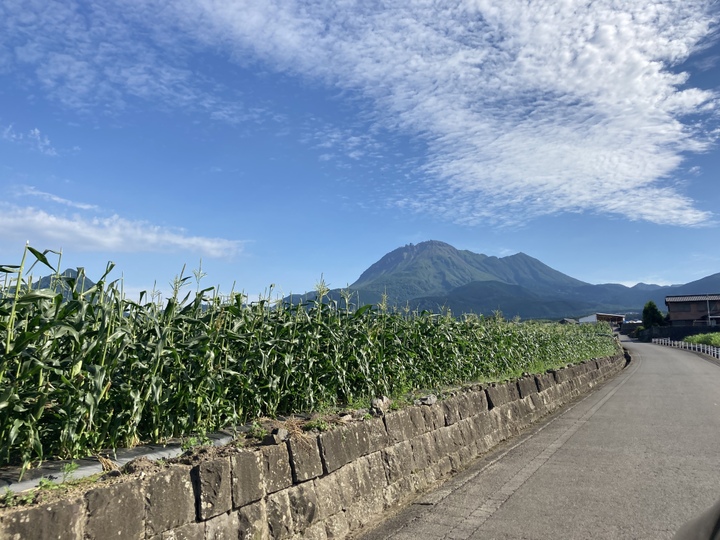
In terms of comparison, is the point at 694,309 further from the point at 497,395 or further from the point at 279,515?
the point at 279,515

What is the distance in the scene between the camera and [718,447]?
26.7 ft

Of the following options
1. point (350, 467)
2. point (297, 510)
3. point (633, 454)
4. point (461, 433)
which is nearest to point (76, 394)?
point (297, 510)

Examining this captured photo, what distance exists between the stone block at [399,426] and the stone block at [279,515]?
168 cm

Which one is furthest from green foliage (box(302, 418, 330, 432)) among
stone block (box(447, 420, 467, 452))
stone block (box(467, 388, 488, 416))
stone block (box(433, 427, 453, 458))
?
stone block (box(467, 388, 488, 416))

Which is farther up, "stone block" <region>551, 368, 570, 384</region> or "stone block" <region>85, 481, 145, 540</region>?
"stone block" <region>85, 481, 145, 540</region>

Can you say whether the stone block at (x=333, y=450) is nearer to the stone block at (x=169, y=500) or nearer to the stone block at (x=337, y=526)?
the stone block at (x=337, y=526)

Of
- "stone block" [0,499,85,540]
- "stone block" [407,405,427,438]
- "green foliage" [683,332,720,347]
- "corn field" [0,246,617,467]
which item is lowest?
"green foliage" [683,332,720,347]

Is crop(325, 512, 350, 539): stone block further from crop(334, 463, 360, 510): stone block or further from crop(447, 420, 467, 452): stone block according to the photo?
crop(447, 420, 467, 452): stone block

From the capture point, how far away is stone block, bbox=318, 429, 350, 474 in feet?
14.8

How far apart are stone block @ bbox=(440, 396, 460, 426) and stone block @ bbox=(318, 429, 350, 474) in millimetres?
2439

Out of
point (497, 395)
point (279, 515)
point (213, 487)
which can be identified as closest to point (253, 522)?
point (279, 515)

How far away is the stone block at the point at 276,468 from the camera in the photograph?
3918mm

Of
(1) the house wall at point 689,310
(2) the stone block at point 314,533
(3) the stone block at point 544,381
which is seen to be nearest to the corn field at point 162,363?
(2) the stone block at point 314,533

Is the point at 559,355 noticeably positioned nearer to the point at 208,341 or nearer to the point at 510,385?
the point at 510,385
